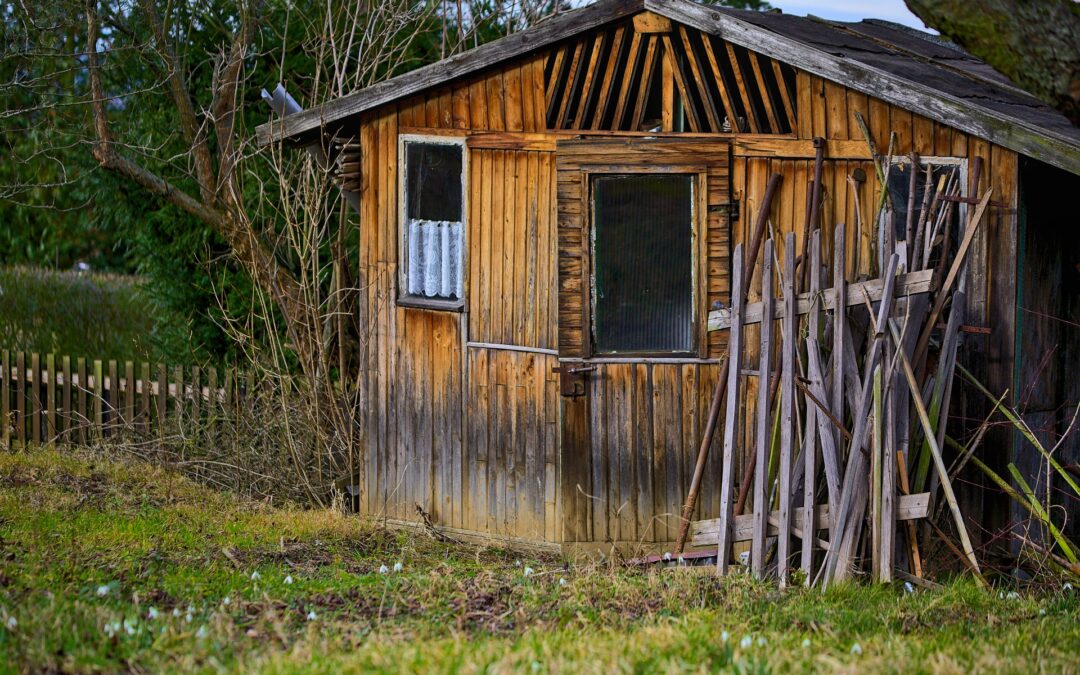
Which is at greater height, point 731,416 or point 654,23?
point 654,23

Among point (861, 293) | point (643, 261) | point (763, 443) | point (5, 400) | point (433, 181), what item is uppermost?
point (433, 181)

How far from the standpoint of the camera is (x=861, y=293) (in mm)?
7398

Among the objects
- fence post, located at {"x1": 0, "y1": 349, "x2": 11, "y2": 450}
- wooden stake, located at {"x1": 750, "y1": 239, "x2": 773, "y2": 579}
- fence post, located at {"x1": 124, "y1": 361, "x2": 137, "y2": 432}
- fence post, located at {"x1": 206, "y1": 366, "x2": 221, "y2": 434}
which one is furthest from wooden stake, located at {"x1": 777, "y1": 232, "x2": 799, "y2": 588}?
fence post, located at {"x1": 0, "y1": 349, "x2": 11, "y2": 450}

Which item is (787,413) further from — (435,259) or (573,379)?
(435,259)

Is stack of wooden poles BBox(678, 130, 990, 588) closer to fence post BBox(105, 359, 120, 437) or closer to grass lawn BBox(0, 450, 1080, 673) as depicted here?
grass lawn BBox(0, 450, 1080, 673)

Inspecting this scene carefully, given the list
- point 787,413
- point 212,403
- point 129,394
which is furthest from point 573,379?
point 129,394

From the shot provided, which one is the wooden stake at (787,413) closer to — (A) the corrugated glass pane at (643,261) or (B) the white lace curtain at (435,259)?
(A) the corrugated glass pane at (643,261)

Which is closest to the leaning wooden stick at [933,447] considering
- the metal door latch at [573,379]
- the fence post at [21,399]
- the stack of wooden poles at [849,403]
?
the stack of wooden poles at [849,403]

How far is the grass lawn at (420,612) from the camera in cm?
527

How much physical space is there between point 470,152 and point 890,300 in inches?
129

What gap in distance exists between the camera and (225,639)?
5566 millimetres

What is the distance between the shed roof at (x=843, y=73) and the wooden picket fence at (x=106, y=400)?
9.21ft

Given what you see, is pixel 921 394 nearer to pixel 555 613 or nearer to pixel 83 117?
pixel 555 613

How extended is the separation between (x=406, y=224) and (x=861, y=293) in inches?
140
